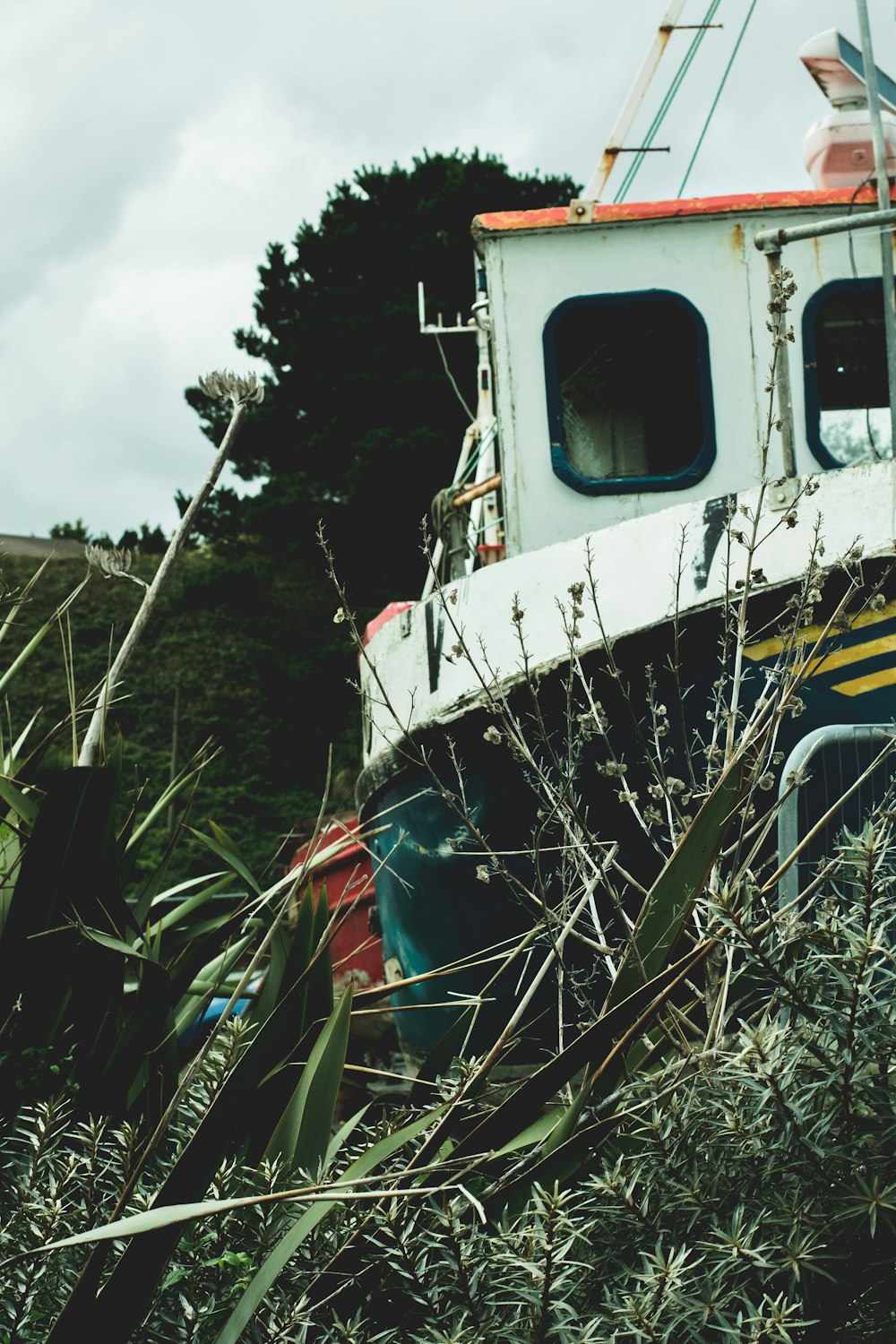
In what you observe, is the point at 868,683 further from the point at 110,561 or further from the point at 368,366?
the point at 368,366

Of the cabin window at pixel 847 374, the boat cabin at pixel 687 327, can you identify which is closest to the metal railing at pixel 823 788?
the boat cabin at pixel 687 327

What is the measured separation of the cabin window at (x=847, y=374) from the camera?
511 centimetres

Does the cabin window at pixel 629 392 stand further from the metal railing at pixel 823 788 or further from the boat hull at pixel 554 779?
the metal railing at pixel 823 788

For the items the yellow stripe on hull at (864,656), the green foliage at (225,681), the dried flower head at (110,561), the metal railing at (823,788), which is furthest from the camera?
the green foliage at (225,681)

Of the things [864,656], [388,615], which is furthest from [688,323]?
[864,656]

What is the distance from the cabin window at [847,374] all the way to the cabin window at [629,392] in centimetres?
45

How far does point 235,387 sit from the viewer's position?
8.10ft

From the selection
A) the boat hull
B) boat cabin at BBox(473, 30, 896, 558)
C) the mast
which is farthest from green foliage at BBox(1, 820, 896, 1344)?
boat cabin at BBox(473, 30, 896, 558)

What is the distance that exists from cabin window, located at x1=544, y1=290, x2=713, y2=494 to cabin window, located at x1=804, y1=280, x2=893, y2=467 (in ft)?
1.47

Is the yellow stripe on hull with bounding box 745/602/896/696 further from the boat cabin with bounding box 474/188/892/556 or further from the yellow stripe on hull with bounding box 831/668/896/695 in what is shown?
the boat cabin with bounding box 474/188/892/556

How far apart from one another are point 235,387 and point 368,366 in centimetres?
2173

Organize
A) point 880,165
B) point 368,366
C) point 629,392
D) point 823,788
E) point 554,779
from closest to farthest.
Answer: point 823,788
point 554,779
point 880,165
point 629,392
point 368,366

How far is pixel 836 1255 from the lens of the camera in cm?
127

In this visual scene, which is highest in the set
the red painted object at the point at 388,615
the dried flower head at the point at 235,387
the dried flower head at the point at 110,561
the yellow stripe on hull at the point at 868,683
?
the dried flower head at the point at 235,387
